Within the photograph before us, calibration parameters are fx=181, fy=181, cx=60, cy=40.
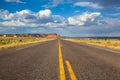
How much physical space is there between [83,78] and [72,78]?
0.37 metres

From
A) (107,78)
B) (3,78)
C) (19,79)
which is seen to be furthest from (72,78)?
(3,78)

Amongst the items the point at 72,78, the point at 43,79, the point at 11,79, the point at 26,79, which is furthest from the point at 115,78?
the point at 11,79

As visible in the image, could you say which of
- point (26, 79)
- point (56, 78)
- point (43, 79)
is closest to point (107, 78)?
point (56, 78)

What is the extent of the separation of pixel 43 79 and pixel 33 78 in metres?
0.35

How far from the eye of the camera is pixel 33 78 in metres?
5.87

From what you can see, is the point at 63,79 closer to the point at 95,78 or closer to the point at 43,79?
the point at 43,79

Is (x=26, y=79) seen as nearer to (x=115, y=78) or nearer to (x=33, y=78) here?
(x=33, y=78)

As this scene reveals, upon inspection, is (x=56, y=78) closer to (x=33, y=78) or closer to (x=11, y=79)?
(x=33, y=78)

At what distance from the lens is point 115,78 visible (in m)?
5.98

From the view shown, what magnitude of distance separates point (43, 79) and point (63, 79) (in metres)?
0.64

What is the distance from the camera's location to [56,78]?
5840mm

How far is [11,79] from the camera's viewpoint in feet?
18.8

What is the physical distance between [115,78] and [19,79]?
3.12m

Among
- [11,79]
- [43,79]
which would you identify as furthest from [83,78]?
[11,79]
